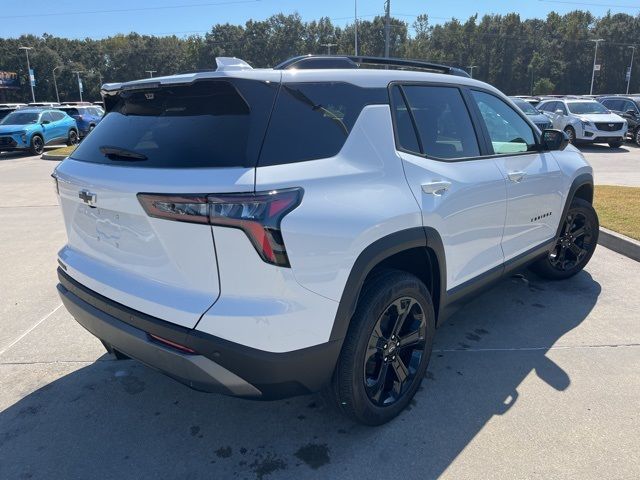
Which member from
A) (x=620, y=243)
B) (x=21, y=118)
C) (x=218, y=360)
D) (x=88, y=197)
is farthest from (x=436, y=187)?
(x=21, y=118)

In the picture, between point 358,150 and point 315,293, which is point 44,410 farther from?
point 358,150

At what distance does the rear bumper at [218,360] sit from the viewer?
2064 mm

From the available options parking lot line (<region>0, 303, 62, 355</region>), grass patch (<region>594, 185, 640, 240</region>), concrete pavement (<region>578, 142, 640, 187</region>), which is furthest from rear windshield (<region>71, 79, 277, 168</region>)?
concrete pavement (<region>578, 142, 640, 187</region>)

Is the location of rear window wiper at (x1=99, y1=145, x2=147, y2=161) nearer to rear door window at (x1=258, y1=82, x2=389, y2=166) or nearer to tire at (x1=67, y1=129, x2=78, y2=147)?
rear door window at (x1=258, y1=82, x2=389, y2=166)

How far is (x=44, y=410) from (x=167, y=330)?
54.0 inches

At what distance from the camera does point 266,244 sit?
6.53ft

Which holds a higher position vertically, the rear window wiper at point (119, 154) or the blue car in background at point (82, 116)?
the rear window wiper at point (119, 154)

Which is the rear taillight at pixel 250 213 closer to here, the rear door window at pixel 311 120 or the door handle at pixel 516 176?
the rear door window at pixel 311 120

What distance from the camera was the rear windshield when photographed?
2111 millimetres

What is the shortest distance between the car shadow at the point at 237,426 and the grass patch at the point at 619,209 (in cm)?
328

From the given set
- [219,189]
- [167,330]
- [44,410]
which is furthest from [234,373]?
[44,410]

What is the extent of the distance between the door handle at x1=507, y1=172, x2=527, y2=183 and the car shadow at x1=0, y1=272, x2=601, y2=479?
1.18 m

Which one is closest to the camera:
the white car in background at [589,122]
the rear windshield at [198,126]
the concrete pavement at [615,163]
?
the rear windshield at [198,126]

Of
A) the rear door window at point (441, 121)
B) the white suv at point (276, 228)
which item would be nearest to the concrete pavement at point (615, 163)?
the rear door window at point (441, 121)
